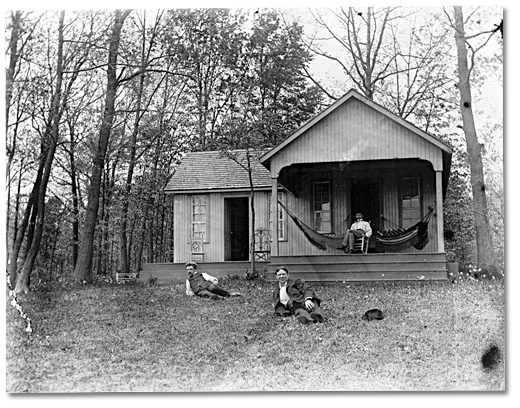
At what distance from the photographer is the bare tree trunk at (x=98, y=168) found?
6539mm

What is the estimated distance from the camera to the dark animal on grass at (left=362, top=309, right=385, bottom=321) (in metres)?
6.25

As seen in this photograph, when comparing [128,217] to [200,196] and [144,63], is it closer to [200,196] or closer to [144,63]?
[200,196]

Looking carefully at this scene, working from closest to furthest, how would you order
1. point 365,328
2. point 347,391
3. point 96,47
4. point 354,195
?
point 347,391
point 365,328
point 96,47
point 354,195

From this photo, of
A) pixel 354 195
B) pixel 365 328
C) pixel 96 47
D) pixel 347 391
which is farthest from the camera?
pixel 354 195

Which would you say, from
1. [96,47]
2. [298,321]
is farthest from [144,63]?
[298,321]

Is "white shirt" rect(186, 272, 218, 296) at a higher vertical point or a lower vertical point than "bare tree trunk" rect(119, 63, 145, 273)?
lower

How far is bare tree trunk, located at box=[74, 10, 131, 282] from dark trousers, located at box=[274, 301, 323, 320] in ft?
5.77

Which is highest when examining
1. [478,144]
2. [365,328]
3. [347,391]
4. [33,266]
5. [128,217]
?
[478,144]

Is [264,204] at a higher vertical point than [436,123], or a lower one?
lower

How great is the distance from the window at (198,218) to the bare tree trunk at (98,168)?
89cm

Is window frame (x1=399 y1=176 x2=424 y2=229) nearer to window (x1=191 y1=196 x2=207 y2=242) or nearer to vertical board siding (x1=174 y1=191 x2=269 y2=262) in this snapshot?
vertical board siding (x1=174 y1=191 x2=269 y2=262)

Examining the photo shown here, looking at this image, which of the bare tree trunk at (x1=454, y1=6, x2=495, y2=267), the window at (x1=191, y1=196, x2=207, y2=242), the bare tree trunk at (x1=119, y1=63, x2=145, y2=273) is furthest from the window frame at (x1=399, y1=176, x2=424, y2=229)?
the bare tree trunk at (x1=119, y1=63, x2=145, y2=273)

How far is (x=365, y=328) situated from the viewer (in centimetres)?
613

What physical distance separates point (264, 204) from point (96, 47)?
85.0 inches
